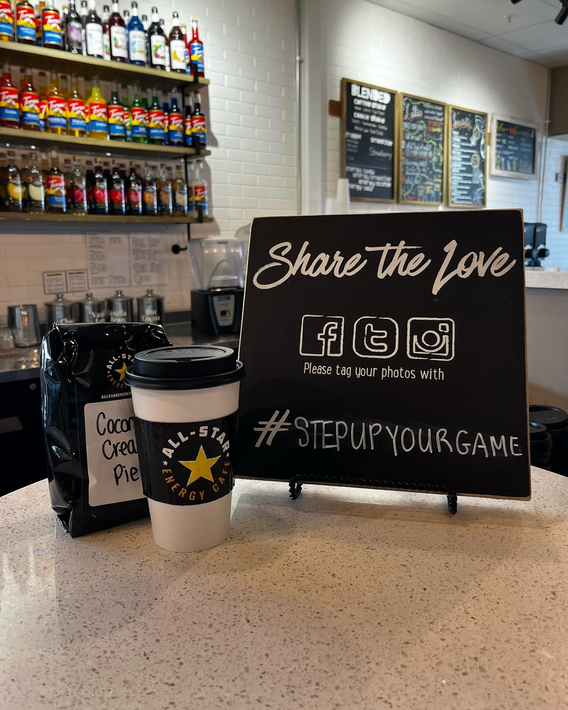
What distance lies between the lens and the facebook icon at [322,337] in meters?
0.95

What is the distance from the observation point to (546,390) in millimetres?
2182

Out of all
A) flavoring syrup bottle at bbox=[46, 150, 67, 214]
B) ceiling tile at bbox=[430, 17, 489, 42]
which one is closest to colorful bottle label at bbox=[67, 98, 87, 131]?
flavoring syrup bottle at bbox=[46, 150, 67, 214]

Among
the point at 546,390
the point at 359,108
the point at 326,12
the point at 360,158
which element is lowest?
the point at 546,390

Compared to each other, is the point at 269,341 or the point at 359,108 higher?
the point at 359,108

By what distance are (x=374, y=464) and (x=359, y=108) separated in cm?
422

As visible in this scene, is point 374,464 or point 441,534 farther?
point 374,464

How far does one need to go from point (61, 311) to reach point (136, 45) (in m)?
1.49

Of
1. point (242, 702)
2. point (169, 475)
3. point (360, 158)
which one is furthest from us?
point (360, 158)

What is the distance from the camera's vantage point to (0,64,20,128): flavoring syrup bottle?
274 cm

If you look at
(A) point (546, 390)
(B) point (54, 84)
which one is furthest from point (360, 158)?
(A) point (546, 390)

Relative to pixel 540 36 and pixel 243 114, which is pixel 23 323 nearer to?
pixel 243 114

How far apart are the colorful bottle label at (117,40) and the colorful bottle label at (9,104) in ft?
1.91

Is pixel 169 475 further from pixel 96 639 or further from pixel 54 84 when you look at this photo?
pixel 54 84

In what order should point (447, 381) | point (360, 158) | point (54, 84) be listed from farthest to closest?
point (360, 158), point (54, 84), point (447, 381)
